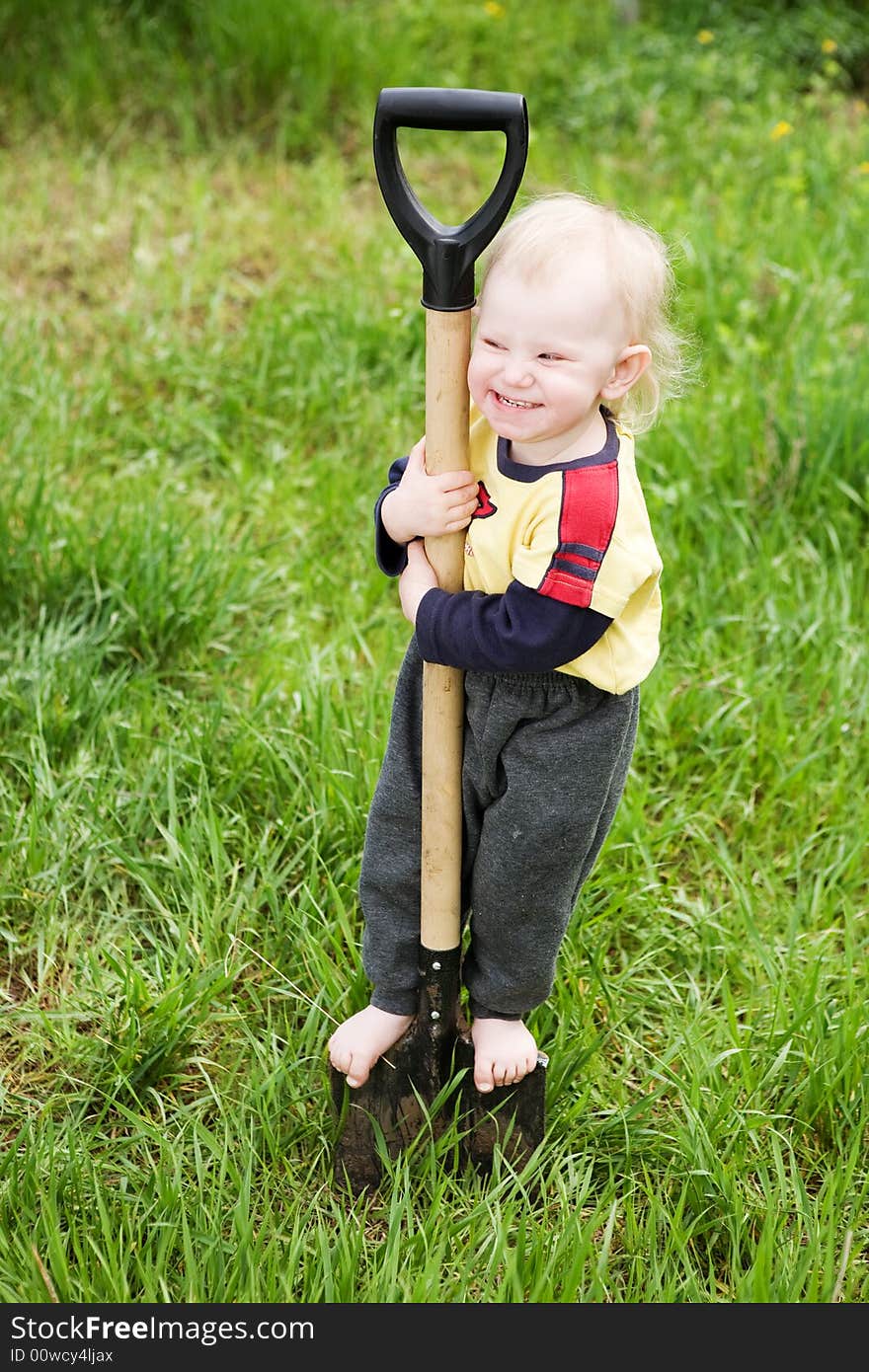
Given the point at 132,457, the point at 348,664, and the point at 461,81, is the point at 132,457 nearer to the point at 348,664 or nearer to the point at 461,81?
the point at 348,664

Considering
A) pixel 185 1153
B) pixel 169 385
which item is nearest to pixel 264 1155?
pixel 185 1153

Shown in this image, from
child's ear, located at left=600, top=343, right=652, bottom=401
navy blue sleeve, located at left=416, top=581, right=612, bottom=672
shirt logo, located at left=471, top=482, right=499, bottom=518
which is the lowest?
navy blue sleeve, located at left=416, top=581, right=612, bottom=672

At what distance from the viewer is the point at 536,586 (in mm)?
1655

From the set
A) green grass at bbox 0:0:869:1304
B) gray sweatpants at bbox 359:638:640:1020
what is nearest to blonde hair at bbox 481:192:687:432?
gray sweatpants at bbox 359:638:640:1020

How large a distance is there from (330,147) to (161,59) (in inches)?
31.1

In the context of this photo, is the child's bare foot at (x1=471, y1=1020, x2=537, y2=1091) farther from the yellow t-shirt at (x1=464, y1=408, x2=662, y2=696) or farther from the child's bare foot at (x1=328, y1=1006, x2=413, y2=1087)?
the yellow t-shirt at (x1=464, y1=408, x2=662, y2=696)

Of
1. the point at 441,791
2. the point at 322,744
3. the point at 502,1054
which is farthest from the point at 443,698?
the point at 322,744

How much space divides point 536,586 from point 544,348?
0.90 feet

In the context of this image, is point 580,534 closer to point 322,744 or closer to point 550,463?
point 550,463

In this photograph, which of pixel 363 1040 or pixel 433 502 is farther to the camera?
pixel 363 1040

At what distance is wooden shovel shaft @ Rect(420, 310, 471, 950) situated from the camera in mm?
1688

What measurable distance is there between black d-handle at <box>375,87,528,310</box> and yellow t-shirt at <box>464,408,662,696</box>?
0.70 ft

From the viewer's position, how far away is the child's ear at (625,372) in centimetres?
168

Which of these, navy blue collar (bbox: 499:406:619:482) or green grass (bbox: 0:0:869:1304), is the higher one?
navy blue collar (bbox: 499:406:619:482)
